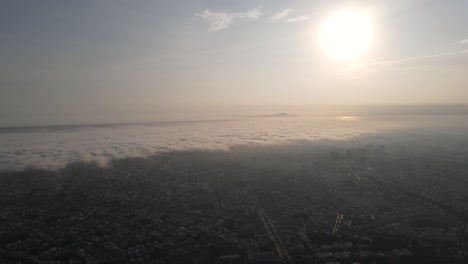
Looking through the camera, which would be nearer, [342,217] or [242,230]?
[242,230]

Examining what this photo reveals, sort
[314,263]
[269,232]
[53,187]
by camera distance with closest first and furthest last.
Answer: [314,263]
[269,232]
[53,187]

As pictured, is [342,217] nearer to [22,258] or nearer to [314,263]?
[314,263]

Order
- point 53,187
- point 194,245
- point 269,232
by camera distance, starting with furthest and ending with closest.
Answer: point 53,187 < point 269,232 < point 194,245

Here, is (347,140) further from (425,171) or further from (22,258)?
(22,258)

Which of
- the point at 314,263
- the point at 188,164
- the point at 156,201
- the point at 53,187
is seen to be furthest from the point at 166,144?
the point at 314,263

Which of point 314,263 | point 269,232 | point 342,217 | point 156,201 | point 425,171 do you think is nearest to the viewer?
point 314,263

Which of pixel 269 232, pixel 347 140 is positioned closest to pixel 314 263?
pixel 269 232

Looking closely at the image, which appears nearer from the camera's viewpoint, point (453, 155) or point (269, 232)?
point (269, 232)

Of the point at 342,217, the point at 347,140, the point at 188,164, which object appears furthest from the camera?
the point at 347,140
